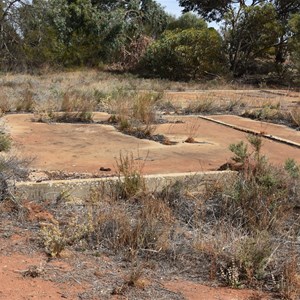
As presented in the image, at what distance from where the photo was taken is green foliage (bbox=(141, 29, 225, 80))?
31031 millimetres

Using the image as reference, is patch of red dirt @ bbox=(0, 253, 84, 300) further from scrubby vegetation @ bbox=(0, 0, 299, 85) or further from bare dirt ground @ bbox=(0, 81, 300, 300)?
scrubby vegetation @ bbox=(0, 0, 299, 85)

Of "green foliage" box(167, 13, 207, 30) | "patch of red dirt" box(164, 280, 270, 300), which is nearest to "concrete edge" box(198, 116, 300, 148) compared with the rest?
"patch of red dirt" box(164, 280, 270, 300)

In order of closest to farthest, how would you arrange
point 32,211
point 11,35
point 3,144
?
point 32,211 → point 3,144 → point 11,35

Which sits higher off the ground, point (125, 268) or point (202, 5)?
point (202, 5)

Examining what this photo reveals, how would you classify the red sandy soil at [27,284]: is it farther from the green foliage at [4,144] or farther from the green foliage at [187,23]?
the green foliage at [187,23]

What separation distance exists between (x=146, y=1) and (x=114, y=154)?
38.8 meters

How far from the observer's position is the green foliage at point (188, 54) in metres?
31.0

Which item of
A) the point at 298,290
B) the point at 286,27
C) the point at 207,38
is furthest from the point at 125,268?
the point at 286,27

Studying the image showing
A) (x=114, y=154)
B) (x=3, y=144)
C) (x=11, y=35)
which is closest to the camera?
(x=3, y=144)

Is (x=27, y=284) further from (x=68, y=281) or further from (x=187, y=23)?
(x=187, y=23)

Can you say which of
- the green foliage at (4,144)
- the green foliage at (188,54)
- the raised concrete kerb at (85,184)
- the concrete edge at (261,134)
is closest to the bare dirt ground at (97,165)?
the concrete edge at (261,134)

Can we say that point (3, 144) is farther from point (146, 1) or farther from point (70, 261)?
point (146, 1)

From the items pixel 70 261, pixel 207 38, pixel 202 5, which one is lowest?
pixel 70 261

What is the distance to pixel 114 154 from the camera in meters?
7.95
